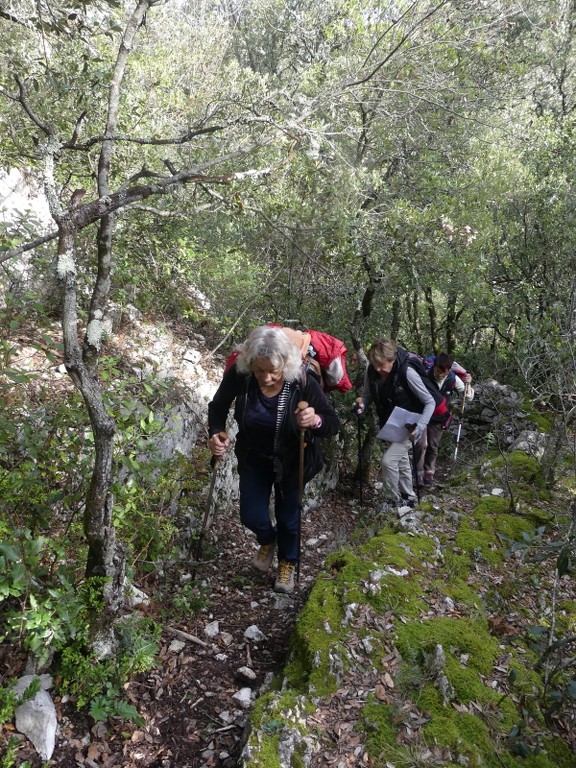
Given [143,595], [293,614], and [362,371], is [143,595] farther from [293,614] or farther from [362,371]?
[362,371]

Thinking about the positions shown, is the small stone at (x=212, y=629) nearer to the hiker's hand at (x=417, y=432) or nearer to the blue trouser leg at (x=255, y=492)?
the blue trouser leg at (x=255, y=492)

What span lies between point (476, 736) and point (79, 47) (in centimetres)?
718

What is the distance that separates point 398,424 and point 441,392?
217cm

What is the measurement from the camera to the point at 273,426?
4340mm

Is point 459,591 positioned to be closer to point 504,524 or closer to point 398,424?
point 504,524

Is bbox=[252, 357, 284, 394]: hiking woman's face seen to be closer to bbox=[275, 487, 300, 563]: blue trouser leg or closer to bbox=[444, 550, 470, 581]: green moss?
bbox=[275, 487, 300, 563]: blue trouser leg

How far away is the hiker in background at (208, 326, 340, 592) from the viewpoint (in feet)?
13.7

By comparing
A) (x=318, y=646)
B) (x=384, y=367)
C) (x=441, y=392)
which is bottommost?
(x=318, y=646)

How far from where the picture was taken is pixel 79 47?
17.8 feet

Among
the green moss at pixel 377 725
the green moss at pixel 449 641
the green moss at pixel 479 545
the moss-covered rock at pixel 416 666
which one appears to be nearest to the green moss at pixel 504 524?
the green moss at pixel 479 545

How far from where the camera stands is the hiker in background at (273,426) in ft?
13.7

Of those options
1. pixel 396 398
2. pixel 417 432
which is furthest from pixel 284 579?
pixel 396 398

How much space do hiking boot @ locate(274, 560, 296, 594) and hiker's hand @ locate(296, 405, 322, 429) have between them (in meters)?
1.58

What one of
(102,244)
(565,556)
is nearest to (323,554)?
(565,556)
